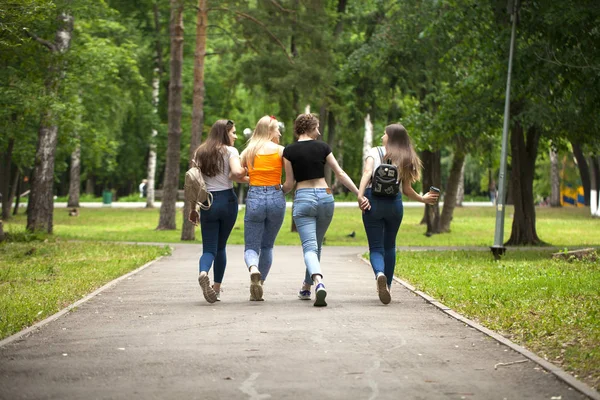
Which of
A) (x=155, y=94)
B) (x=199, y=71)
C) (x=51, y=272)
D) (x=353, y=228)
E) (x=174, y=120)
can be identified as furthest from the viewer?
(x=155, y=94)

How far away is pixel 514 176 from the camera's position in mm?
28125

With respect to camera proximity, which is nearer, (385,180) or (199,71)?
(385,180)

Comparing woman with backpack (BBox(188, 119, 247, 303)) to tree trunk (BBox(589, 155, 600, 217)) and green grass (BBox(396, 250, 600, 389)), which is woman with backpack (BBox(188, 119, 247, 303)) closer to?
green grass (BBox(396, 250, 600, 389))

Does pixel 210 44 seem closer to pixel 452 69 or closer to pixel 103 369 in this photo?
pixel 452 69

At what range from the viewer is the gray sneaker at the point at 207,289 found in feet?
36.6

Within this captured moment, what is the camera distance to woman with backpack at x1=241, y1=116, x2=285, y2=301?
11.4 meters

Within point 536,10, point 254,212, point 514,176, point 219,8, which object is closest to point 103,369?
point 254,212

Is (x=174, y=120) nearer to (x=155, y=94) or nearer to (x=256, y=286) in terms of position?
(x=155, y=94)

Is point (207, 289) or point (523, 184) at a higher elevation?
point (523, 184)

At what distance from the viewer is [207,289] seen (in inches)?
443

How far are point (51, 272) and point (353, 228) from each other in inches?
964

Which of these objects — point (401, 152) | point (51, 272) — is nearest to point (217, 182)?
point (401, 152)

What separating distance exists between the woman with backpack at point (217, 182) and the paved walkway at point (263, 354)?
67 cm

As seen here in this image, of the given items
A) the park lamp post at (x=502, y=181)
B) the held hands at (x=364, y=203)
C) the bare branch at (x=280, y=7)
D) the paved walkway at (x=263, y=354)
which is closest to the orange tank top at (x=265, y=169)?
the held hands at (x=364, y=203)
